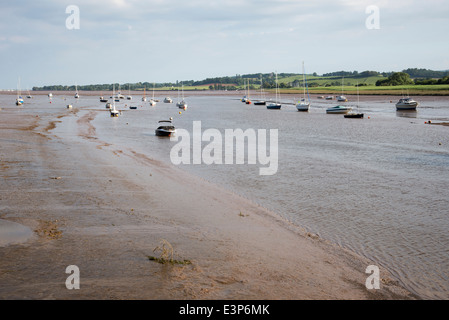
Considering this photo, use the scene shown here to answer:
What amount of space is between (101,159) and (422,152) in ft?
92.3

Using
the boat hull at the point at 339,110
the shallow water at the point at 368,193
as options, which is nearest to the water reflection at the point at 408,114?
the boat hull at the point at 339,110

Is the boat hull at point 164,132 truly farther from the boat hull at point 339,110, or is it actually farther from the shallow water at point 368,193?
the boat hull at point 339,110

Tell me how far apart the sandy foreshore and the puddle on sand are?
0.36 m

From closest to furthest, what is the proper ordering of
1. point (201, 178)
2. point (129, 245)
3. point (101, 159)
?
1. point (129, 245)
2. point (201, 178)
3. point (101, 159)

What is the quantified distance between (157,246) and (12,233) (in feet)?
16.9

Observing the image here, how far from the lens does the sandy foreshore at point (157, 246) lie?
10.9 meters

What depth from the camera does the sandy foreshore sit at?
10898 mm

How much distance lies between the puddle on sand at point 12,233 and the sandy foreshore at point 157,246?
14.3 inches

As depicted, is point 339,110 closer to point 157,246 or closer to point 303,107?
point 303,107

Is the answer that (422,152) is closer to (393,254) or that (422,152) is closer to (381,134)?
(381,134)

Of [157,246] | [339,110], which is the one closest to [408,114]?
[339,110]
